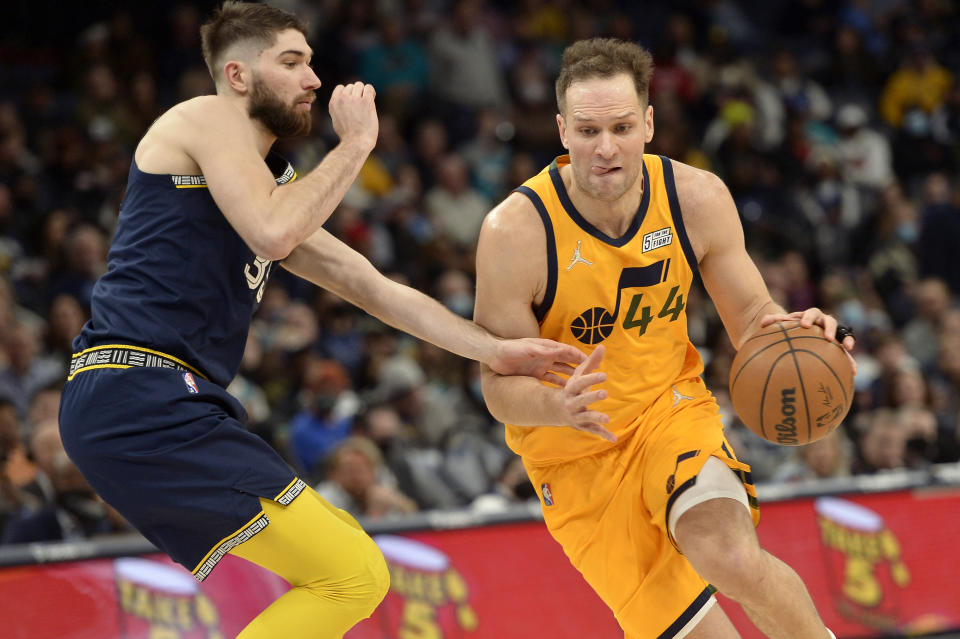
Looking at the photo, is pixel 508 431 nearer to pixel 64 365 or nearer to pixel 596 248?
pixel 596 248

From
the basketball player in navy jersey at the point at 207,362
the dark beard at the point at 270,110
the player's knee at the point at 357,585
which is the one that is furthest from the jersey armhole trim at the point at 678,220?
the player's knee at the point at 357,585

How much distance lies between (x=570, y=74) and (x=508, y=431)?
1.38 m

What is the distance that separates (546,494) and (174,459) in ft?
5.02

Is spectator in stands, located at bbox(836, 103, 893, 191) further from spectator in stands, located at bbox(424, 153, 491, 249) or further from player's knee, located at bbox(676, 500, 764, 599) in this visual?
player's knee, located at bbox(676, 500, 764, 599)

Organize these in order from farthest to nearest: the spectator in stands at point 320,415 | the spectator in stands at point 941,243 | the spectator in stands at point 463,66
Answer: the spectator in stands at point 463,66, the spectator in stands at point 941,243, the spectator in stands at point 320,415

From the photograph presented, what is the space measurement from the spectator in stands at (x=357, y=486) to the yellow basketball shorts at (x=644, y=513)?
282 cm

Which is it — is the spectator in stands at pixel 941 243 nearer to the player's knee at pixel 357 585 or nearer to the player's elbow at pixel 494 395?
the player's elbow at pixel 494 395

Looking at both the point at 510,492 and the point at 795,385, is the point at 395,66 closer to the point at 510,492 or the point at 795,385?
the point at 510,492

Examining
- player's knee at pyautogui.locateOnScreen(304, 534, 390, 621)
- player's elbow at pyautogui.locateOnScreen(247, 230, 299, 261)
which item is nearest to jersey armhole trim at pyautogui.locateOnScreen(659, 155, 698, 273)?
player's elbow at pyautogui.locateOnScreen(247, 230, 299, 261)

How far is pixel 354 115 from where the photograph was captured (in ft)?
12.9

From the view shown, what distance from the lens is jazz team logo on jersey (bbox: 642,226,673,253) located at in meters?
4.35

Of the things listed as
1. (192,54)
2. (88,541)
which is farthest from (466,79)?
(88,541)

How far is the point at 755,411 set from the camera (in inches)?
166

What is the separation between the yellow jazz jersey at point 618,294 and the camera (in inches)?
170
